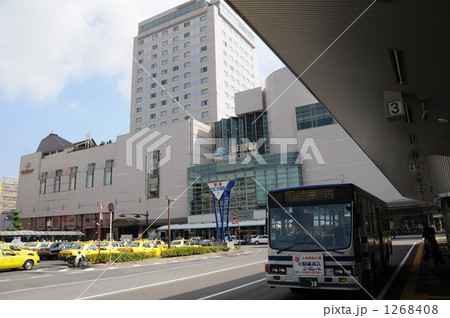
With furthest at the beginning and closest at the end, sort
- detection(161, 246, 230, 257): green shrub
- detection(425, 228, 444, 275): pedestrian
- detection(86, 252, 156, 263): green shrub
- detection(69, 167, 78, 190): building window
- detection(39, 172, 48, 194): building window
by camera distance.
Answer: detection(39, 172, 48, 194): building window → detection(69, 167, 78, 190): building window → detection(161, 246, 230, 257): green shrub → detection(86, 252, 156, 263): green shrub → detection(425, 228, 444, 275): pedestrian

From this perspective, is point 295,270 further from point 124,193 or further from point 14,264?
point 124,193

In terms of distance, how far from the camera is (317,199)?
8.12 metres

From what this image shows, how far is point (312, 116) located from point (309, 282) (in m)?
52.6

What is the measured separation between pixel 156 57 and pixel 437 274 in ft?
285

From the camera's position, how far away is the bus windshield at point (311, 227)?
7.54 meters

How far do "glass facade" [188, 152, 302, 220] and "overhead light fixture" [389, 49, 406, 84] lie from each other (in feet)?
150

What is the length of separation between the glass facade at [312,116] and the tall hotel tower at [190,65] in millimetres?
22454

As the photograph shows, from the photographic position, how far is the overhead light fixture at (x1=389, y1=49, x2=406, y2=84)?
22.9 feet

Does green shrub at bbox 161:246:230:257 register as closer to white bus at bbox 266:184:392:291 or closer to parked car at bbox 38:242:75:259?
parked car at bbox 38:242:75:259

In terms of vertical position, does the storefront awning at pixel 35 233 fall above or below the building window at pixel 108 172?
below

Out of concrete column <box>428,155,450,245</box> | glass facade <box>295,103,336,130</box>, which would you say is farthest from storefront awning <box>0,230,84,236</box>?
concrete column <box>428,155,450,245</box>

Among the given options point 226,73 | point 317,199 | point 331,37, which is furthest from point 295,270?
point 226,73

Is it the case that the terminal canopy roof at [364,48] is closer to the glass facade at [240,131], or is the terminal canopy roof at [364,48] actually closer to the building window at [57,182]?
the glass facade at [240,131]

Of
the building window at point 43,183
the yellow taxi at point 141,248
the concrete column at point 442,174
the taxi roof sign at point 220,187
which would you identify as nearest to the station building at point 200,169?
the building window at point 43,183
